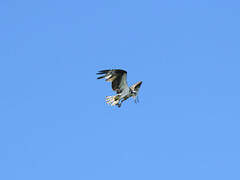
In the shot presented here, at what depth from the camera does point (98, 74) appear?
7838 centimetres

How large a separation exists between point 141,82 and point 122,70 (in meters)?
2.67

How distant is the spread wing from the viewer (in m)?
78.9

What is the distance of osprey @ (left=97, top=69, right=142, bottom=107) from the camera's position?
79.2m

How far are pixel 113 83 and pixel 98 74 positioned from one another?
2.03 meters

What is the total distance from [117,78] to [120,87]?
37.4 inches

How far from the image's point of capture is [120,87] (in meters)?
80.3

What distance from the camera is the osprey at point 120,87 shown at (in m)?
79.2

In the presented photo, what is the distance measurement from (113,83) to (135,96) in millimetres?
2339

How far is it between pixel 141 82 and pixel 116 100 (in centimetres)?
265

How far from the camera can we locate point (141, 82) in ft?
266

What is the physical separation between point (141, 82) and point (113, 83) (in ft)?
8.67

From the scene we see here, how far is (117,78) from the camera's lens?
262 feet

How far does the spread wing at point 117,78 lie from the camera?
78.9 metres

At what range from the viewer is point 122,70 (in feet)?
260
